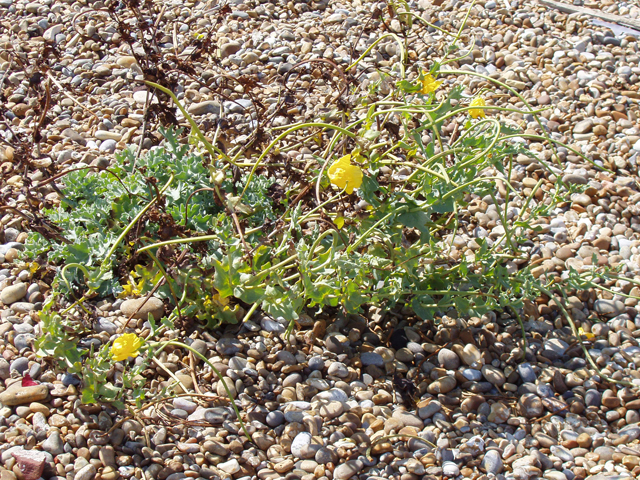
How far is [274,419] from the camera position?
77.4 inches

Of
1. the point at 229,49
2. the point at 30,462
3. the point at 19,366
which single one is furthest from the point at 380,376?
the point at 229,49

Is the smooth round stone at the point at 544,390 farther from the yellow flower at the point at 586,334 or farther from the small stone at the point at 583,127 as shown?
the small stone at the point at 583,127

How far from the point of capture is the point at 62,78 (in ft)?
12.3

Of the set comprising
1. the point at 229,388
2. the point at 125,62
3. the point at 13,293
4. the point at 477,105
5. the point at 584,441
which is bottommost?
the point at 584,441

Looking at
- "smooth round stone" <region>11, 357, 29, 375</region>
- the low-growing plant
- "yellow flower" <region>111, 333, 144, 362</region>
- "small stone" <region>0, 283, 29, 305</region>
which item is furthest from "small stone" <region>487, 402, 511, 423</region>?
"small stone" <region>0, 283, 29, 305</region>

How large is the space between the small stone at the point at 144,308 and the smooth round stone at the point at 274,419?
0.62 metres

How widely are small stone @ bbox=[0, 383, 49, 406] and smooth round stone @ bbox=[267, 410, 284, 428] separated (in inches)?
28.5

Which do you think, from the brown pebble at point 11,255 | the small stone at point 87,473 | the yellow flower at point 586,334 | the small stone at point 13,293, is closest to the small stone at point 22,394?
the small stone at point 87,473

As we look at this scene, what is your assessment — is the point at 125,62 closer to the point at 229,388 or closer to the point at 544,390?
the point at 229,388

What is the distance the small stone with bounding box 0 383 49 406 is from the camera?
76.2 inches

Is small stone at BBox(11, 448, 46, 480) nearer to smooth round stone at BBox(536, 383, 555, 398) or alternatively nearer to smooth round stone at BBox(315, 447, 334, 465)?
smooth round stone at BBox(315, 447, 334, 465)

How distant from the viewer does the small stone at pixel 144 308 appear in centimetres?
229

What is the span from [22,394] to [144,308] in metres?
0.51

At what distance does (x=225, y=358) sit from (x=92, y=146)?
159cm
